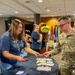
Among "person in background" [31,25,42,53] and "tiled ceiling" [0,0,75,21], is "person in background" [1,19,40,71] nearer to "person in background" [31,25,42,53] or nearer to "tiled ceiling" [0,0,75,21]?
"person in background" [31,25,42,53]

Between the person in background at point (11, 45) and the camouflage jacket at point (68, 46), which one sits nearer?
the camouflage jacket at point (68, 46)

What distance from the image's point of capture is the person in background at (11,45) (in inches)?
96.7

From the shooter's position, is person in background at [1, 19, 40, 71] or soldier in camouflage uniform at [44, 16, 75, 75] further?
person in background at [1, 19, 40, 71]

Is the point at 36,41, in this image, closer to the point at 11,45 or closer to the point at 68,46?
the point at 11,45

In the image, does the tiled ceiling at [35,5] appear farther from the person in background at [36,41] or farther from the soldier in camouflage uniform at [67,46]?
the soldier in camouflage uniform at [67,46]

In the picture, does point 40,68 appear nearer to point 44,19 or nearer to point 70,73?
point 70,73

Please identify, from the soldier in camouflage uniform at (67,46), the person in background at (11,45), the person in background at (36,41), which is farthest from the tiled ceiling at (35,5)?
the soldier in camouflage uniform at (67,46)

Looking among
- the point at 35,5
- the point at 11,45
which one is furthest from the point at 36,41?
the point at 35,5

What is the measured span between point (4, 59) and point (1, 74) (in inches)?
14.9

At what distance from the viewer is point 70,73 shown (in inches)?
92.0

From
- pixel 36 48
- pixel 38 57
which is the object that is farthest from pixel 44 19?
pixel 38 57

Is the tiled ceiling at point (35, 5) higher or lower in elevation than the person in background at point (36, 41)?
higher

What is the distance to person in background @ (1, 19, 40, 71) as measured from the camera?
96.7 inches

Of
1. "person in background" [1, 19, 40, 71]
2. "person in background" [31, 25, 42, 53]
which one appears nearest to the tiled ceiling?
"person in background" [31, 25, 42, 53]
